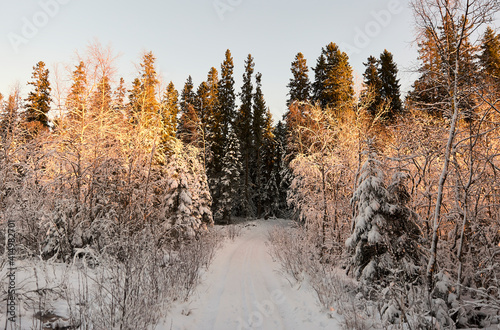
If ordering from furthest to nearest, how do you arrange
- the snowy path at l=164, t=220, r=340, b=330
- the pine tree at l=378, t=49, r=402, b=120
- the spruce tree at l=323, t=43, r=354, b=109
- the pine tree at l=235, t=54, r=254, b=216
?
the pine tree at l=235, t=54, r=254, b=216, the pine tree at l=378, t=49, r=402, b=120, the spruce tree at l=323, t=43, r=354, b=109, the snowy path at l=164, t=220, r=340, b=330

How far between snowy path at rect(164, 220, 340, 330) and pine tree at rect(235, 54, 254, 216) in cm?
2263

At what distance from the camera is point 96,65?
1093 cm

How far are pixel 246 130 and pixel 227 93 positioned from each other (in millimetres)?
6097

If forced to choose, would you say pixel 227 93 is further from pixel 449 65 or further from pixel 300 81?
pixel 449 65

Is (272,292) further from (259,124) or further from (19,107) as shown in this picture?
(259,124)

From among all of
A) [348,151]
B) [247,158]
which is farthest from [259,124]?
[348,151]

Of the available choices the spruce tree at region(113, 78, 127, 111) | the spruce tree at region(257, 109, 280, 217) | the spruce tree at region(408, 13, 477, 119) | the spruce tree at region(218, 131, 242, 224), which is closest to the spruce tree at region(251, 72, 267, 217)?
the spruce tree at region(257, 109, 280, 217)

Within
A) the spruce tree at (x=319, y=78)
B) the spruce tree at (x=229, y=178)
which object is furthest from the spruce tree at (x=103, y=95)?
the spruce tree at (x=319, y=78)

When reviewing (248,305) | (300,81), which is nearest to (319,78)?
(300,81)

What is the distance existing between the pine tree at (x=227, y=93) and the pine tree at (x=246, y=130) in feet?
3.87

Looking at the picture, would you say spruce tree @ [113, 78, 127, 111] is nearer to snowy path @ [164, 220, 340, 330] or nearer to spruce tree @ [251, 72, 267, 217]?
snowy path @ [164, 220, 340, 330]

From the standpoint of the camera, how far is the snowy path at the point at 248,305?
5.49 metres

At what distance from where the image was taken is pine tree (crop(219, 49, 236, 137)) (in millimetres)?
34969

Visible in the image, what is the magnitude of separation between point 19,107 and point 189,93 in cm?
2776
